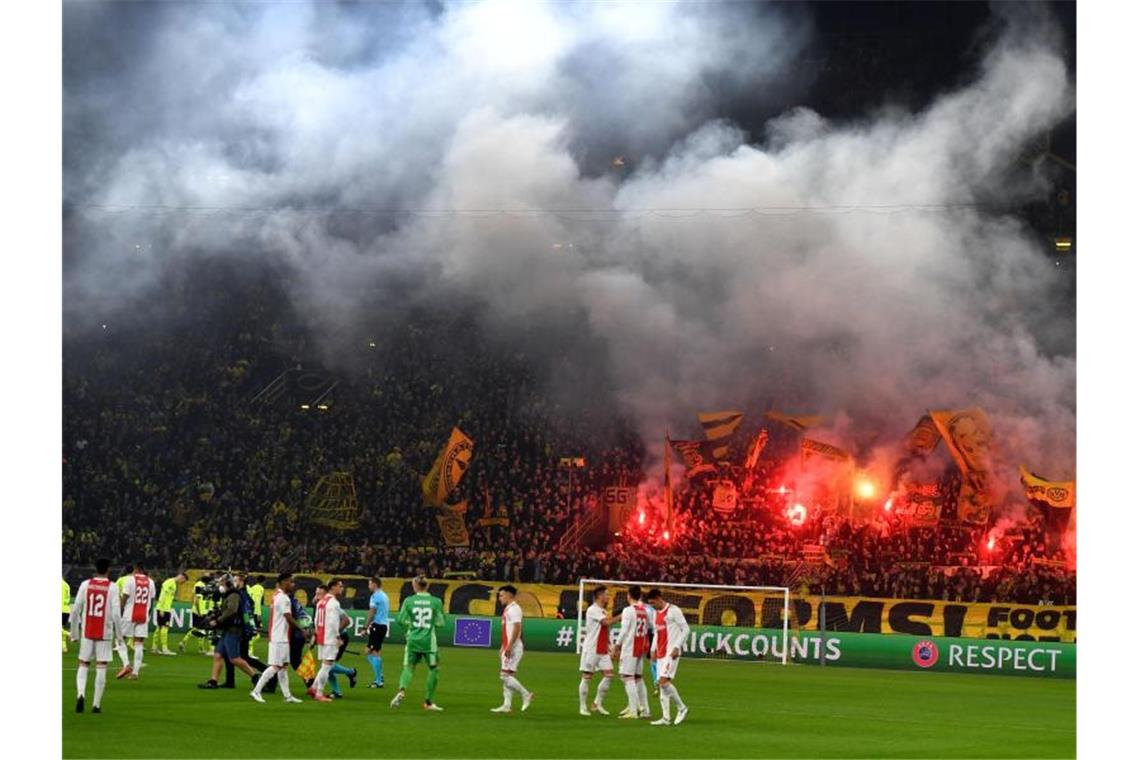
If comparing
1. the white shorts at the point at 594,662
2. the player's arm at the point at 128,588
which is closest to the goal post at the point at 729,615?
the player's arm at the point at 128,588

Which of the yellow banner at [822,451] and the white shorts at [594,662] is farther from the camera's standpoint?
the yellow banner at [822,451]

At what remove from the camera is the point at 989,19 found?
4831 cm

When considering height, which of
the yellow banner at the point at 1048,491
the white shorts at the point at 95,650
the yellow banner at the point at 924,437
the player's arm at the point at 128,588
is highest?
the yellow banner at the point at 924,437

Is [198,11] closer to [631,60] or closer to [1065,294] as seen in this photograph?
[631,60]

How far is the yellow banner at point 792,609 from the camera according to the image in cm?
3431

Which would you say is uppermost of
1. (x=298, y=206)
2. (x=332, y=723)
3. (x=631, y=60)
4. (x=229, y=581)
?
(x=631, y=60)

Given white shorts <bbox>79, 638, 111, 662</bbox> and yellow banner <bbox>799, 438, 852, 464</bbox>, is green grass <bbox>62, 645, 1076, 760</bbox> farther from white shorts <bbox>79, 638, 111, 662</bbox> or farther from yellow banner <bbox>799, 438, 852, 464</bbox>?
yellow banner <bbox>799, 438, 852, 464</bbox>

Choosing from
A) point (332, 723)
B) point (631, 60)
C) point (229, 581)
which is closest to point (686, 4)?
point (631, 60)

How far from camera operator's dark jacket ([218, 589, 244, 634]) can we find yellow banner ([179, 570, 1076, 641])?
48.4 feet

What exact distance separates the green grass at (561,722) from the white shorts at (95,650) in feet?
2.50

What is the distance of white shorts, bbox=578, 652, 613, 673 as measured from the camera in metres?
22.0

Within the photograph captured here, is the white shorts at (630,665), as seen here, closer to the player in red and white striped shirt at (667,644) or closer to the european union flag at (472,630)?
the player in red and white striped shirt at (667,644)

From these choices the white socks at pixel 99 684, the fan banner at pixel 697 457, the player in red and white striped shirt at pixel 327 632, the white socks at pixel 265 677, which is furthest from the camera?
the fan banner at pixel 697 457

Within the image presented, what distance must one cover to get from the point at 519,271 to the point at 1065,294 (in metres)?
19.0
